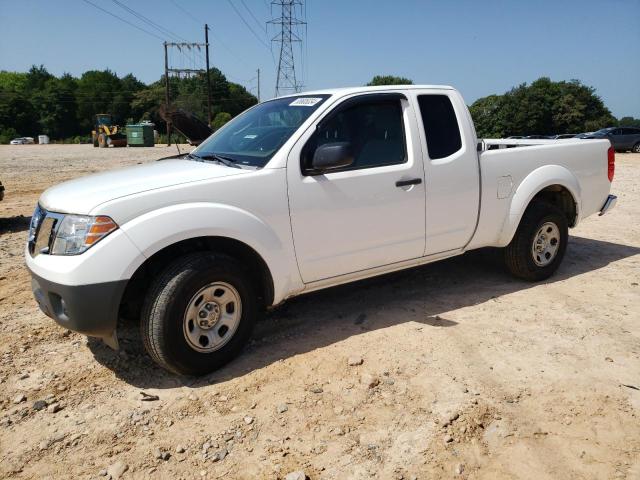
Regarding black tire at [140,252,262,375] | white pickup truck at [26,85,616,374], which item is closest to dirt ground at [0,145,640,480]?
black tire at [140,252,262,375]

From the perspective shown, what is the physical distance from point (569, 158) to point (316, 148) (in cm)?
302

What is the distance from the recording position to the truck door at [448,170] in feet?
14.0

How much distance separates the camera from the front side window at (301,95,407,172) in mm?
3883

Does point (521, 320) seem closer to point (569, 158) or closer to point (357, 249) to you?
point (357, 249)

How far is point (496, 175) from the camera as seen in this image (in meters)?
4.68

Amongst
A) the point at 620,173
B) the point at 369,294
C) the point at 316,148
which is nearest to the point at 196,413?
the point at 316,148

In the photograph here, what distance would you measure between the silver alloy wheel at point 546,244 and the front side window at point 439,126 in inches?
57.6

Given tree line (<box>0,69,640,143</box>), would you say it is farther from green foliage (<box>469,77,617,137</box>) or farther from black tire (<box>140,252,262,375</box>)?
black tire (<box>140,252,262,375</box>)

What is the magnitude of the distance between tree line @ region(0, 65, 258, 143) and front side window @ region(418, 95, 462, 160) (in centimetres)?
7824

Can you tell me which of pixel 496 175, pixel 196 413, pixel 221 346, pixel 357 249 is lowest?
pixel 196 413

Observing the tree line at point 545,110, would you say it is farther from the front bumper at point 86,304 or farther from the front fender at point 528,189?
the front bumper at point 86,304

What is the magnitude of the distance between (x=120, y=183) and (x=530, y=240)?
376 centimetres

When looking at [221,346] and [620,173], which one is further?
[620,173]

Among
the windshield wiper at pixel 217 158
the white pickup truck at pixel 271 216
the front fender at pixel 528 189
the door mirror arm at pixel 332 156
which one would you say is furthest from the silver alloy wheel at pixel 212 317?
the front fender at pixel 528 189
